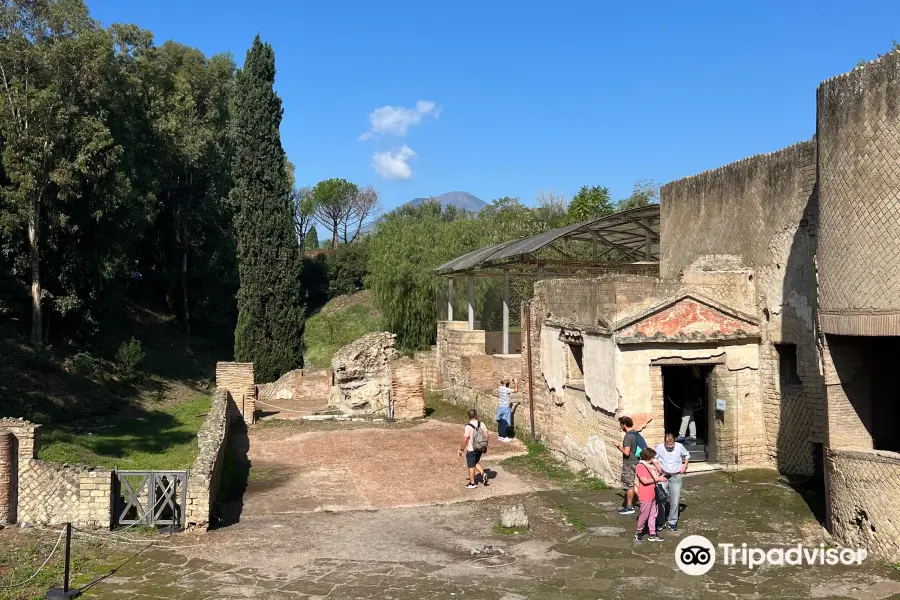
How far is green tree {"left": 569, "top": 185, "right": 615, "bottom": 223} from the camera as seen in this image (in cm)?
3616

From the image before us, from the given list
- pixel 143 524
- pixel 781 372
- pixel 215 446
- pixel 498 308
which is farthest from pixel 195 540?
pixel 498 308

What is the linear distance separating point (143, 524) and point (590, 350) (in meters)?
7.10

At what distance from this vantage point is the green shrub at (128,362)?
1017 inches

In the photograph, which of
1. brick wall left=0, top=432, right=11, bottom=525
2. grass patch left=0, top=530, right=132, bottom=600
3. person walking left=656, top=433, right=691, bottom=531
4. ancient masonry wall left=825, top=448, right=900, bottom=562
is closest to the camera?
grass patch left=0, top=530, right=132, bottom=600

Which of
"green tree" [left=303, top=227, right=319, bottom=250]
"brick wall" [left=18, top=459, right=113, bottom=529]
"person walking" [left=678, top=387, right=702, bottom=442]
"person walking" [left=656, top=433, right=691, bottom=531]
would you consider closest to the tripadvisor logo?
"person walking" [left=656, top=433, right=691, bottom=531]

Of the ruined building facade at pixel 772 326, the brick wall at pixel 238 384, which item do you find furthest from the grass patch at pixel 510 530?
the brick wall at pixel 238 384

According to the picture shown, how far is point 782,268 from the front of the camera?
1082 centimetres

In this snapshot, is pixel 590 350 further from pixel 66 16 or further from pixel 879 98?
pixel 66 16

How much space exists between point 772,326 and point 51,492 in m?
10.6

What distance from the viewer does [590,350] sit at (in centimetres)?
1179

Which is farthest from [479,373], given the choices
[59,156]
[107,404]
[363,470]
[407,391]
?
[59,156]

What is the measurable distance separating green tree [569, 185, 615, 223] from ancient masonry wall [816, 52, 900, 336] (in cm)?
2723

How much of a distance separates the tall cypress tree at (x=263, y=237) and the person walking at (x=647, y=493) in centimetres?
2198

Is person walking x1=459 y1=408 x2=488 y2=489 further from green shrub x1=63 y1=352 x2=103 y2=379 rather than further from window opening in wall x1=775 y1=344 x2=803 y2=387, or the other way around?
green shrub x1=63 y1=352 x2=103 y2=379
